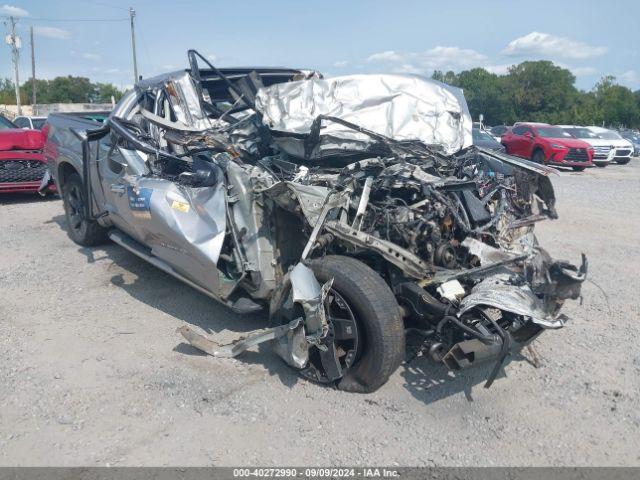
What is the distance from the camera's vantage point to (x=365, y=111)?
4609 mm

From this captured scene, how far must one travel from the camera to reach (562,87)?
2665 inches

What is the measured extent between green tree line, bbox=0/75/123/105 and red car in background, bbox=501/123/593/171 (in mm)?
71955

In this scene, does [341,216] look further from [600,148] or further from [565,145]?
[600,148]

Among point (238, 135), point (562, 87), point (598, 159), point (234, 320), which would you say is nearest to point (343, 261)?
point (234, 320)

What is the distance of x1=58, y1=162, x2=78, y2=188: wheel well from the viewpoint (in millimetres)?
6590

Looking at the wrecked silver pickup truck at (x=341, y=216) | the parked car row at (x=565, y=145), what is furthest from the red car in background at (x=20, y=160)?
the parked car row at (x=565, y=145)

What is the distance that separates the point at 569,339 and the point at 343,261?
199cm

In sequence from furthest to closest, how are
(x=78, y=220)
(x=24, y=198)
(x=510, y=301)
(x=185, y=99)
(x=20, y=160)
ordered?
1. (x=24, y=198)
2. (x=20, y=160)
3. (x=78, y=220)
4. (x=185, y=99)
5. (x=510, y=301)

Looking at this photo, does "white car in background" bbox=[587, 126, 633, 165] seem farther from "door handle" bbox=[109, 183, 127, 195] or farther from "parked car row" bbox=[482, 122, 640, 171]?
"door handle" bbox=[109, 183, 127, 195]

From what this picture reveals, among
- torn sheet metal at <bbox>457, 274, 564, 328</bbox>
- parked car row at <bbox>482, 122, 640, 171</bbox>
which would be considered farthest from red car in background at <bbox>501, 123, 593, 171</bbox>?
torn sheet metal at <bbox>457, 274, 564, 328</bbox>

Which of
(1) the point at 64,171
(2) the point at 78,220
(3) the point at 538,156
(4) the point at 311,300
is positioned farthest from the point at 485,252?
(3) the point at 538,156

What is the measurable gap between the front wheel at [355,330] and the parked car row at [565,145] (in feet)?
50.2

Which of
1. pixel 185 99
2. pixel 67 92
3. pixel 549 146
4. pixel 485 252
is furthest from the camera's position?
pixel 67 92

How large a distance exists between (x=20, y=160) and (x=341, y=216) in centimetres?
774
